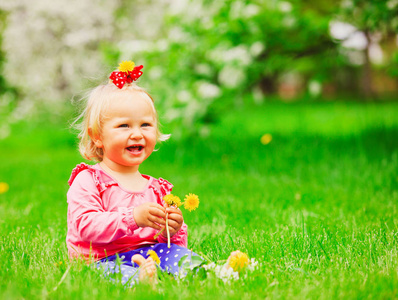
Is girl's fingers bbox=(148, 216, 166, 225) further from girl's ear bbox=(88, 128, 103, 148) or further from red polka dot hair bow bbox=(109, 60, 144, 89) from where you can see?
red polka dot hair bow bbox=(109, 60, 144, 89)

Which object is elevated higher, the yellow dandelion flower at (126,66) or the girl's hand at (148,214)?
the yellow dandelion flower at (126,66)

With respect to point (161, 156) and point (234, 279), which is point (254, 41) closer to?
point (161, 156)

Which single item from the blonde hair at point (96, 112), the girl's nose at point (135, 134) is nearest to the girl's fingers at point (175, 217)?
the girl's nose at point (135, 134)

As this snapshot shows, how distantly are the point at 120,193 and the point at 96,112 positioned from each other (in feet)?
1.32

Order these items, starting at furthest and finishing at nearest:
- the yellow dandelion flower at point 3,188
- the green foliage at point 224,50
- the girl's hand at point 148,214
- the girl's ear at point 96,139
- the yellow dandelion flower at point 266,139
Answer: the yellow dandelion flower at point 266,139 → the green foliage at point 224,50 → the yellow dandelion flower at point 3,188 → the girl's ear at point 96,139 → the girl's hand at point 148,214

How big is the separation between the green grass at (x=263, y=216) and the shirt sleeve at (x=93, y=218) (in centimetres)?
15

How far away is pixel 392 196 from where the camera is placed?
3.47 m

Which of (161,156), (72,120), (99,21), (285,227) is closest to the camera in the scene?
(72,120)

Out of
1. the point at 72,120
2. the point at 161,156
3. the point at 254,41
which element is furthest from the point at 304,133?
the point at 72,120

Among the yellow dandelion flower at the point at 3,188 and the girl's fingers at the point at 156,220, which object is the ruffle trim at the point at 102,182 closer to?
the girl's fingers at the point at 156,220

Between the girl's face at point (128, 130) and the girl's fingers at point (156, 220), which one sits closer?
the girl's fingers at point (156, 220)

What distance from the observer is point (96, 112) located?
2.20 meters

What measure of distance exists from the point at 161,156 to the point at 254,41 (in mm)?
1917

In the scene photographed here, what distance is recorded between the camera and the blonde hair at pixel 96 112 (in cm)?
218
